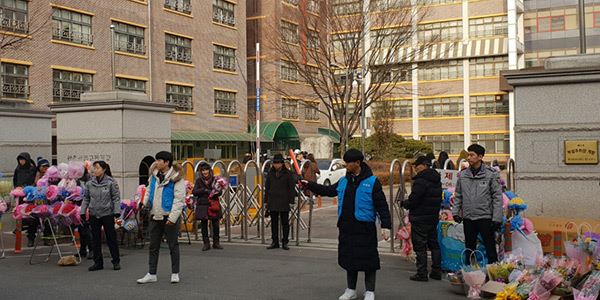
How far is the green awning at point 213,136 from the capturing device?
40.0m

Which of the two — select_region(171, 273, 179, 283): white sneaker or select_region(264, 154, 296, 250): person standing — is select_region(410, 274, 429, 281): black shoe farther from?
select_region(264, 154, 296, 250): person standing

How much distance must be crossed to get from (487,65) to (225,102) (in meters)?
25.0

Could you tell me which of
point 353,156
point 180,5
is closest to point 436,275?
point 353,156

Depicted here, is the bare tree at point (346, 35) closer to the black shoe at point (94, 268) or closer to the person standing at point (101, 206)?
the person standing at point (101, 206)

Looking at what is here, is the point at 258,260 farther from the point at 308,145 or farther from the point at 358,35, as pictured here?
the point at 308,145

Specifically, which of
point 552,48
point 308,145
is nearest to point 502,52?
point 552,48

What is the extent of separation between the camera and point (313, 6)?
99.8ft

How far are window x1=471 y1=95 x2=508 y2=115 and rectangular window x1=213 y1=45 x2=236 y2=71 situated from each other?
2330 cm

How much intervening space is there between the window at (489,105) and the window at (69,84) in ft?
116

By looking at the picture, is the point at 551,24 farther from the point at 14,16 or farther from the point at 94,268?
the point at 94,268

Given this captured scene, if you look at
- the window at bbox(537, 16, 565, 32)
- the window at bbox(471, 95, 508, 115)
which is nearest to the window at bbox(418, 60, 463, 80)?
the window at bbox(471, 95, 508, 115)

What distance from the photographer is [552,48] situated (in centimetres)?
5488

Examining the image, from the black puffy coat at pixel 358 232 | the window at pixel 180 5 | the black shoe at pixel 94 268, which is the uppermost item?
the window at pixel 180 5

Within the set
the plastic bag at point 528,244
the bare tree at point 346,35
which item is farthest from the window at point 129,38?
the plastic bag at point 528,244
